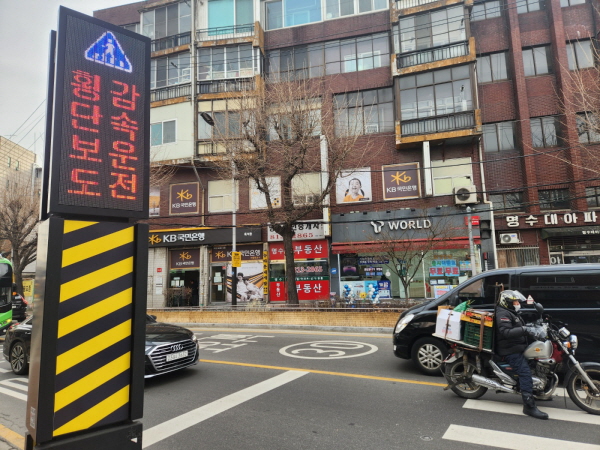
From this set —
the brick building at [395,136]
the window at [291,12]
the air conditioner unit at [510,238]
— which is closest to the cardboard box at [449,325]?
the brick building at [395,136]

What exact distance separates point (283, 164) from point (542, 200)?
1366 cm

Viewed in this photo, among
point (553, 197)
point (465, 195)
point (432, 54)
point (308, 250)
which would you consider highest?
point (432, 54)

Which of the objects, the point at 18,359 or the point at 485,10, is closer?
the point at 18,359

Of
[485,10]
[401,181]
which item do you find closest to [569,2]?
[485,10]

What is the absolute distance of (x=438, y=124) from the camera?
19.9 m

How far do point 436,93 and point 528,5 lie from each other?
24.3 ft

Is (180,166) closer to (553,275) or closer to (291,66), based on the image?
(291,66)

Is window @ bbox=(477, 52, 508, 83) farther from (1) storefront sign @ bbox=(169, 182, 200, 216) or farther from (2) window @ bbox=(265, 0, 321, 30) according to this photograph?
(1) storefront sign @ bbox=(169, 182, 200, 216)

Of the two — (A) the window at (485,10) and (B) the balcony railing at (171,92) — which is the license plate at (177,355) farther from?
(A) the window at (485,10)

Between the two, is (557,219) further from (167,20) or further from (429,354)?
(167,20)

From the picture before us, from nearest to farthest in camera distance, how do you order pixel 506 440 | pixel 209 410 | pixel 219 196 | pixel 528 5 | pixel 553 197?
pixel 506 440 < pixel 209 410 < pixel 553 197 < pixel 528 5 < pixel 219 196

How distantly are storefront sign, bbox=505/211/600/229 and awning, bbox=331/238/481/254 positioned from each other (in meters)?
2.23

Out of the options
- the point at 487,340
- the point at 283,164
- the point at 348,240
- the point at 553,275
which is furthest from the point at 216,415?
the point at 348,240

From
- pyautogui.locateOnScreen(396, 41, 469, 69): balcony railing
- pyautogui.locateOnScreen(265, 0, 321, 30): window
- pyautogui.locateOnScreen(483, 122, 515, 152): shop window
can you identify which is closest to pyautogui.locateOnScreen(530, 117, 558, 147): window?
pyautogui.locateOnScreen(483, 122, 515, 152): shop window
